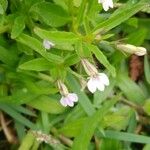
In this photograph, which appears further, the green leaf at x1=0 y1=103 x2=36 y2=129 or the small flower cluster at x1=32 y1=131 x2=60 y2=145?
the green leaf at x1=0 y1=103 x2=36 y2=129

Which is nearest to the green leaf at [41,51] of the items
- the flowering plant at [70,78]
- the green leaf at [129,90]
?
the flowering plant at [70,78]

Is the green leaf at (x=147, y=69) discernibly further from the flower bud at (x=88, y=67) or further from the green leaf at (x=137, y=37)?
the flower bud at (x=88, y=67)

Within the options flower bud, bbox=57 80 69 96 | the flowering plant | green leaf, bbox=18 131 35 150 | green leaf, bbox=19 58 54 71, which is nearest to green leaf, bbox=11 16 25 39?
the flowering plant

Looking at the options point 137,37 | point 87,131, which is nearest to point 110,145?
point 87,131

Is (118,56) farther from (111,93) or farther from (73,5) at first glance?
(73,5)

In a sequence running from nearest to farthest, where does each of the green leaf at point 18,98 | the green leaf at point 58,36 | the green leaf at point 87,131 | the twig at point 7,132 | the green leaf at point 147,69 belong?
the green leaf at point 58,36, the green leaf at point 87,131, the green leaf at point 18,98, the twig at point 7,132, the green leaf at point 147,69

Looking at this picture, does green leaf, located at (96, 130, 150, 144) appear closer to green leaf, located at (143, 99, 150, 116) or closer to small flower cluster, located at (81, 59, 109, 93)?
green leaf, located at (143, 99, 150, 116)

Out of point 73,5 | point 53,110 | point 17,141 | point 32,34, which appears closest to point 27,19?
point 32,34
